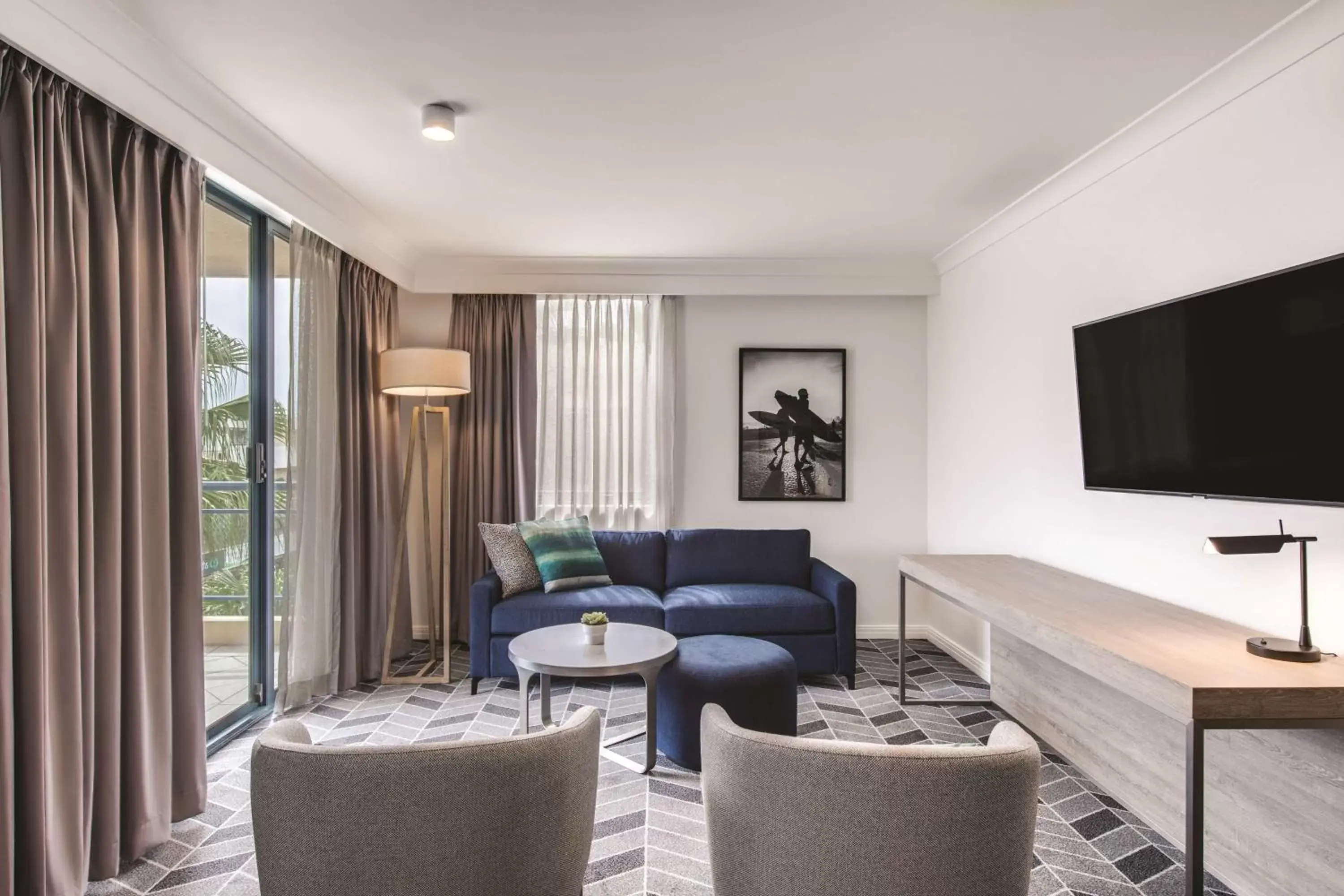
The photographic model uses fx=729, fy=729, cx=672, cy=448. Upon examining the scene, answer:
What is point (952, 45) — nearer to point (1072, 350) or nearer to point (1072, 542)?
point (1072, 350)

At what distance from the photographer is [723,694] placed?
2.87m

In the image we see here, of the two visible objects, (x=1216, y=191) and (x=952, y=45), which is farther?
(x=1216, y=191)

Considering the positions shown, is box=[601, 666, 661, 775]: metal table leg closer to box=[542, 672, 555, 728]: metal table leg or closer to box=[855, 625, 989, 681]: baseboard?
box=[542, 672, 555, 728]: metal table leg

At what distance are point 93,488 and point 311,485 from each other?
142cm

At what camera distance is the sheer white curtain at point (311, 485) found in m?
3.44

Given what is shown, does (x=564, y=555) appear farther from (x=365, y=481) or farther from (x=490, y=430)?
(x=365, y=481)

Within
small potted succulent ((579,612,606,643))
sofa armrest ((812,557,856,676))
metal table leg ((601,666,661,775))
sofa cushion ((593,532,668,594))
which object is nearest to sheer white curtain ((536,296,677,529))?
sofa cushion ((593,532,668,594))

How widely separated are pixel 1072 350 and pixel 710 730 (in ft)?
8.12

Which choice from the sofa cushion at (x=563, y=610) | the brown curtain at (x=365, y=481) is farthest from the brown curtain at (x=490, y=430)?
the sofa cushion at (x=563, y=610)

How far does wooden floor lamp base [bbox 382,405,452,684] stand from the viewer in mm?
3971

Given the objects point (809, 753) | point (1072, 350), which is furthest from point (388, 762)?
point (1072, 350)

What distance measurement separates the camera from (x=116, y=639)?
2.14 m

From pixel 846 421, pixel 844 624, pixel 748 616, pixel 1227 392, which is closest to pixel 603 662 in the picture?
pixel 748 616

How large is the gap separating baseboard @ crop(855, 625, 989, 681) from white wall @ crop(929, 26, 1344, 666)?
170mm
